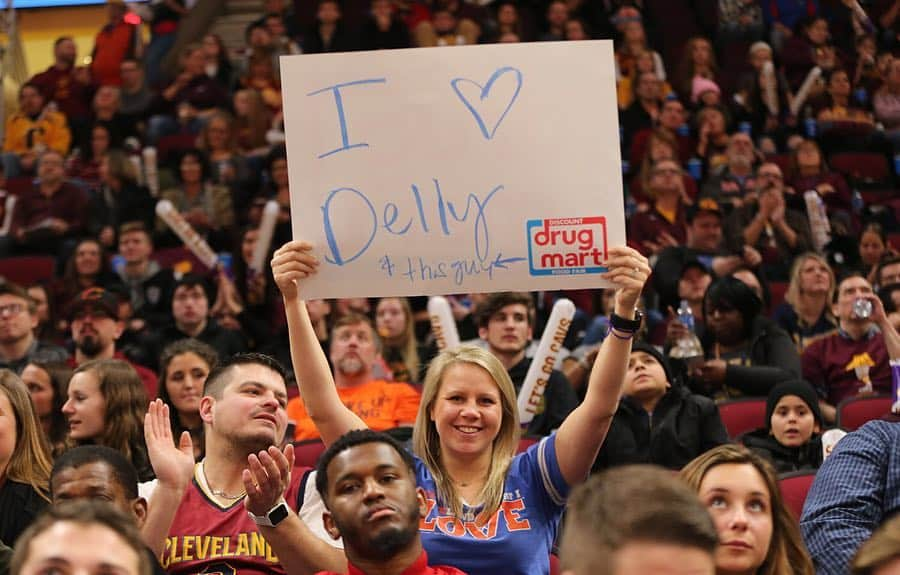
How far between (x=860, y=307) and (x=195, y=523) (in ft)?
12.0

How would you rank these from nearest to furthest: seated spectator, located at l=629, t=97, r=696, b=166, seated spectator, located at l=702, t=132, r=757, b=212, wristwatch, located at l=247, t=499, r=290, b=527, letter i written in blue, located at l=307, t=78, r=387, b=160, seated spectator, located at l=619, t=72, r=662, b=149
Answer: wristwatch, located at l=247, t=499, r=290, b=527, letter i written in blue, located at l=307, t=78, r=387, b=160, seated spectator, located at l=702, t=132, r=757, b=212, seated spectator, located at l=629, t=97, r=696, b=166, seated spectator, located at l=619, t=72, r=662, b=149

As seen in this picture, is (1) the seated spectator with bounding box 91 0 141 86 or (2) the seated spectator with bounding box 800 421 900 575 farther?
(1) the seated spectator with bounding box 91 0 141 86

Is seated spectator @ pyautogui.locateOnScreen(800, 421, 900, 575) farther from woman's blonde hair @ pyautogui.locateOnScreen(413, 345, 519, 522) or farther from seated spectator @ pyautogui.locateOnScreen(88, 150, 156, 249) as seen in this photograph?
seated spectator @ pyautogui.locateOnScreen(88, 150, 156, 249)

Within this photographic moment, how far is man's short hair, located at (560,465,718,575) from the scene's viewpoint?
2.04 meters

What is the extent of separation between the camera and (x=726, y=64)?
36.3ft

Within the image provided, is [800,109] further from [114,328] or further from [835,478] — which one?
[835,478]

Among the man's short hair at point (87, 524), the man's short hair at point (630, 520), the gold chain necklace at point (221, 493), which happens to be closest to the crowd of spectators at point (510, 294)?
the gold chain necklace at point (221, 493)

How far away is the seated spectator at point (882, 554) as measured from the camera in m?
2.23

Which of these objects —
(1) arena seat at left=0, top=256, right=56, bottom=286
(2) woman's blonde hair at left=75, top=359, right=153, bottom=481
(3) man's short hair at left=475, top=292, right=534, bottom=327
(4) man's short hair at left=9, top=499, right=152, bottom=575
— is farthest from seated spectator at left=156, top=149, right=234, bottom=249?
(4) man's short hair at left=9, top=499, right=152, bottom=575

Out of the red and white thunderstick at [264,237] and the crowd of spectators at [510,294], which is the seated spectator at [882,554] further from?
the red and white thunderstick at [264,237]

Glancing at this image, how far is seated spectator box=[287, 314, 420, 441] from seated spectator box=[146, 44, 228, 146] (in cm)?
490

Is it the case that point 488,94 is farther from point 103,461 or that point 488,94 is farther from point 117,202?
point 117,202

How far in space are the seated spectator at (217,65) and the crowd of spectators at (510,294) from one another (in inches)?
1.0

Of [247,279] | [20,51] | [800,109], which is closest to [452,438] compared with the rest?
[247,279]
